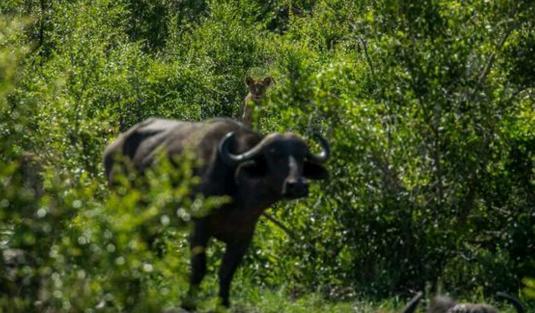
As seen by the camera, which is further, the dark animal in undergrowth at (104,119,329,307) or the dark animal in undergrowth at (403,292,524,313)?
the dark animal in undergrowth at (104,119,329,307)

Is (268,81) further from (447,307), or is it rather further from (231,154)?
(447,307)

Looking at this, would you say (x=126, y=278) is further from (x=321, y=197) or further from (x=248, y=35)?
(x=248, y=35)

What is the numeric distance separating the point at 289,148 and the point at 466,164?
3.76 meters

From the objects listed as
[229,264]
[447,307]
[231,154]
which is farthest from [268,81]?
[447,307]

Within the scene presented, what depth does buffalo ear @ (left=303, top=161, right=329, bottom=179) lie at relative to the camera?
1340 cm

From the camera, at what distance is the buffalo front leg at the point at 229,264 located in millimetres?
13328

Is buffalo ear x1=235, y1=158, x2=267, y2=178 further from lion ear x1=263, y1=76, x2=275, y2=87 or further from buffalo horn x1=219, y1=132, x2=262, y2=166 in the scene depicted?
lion ear x1=263, y1=76, x2=275, y2=87

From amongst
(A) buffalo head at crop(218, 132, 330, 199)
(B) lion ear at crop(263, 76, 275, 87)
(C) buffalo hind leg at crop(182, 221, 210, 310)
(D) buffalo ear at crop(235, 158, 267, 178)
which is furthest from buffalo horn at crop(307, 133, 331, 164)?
(B) lion ear at crop(263, 76, 275, 87)

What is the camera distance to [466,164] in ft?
53.1

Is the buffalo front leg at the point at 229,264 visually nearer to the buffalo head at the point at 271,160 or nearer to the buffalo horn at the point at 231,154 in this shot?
the buffalo head at the point at 271,160

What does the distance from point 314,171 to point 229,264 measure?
107 centimetres

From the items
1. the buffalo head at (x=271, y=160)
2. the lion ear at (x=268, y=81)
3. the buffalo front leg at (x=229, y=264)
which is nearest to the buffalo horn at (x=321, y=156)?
the buffalo head at (x=271, y=160)

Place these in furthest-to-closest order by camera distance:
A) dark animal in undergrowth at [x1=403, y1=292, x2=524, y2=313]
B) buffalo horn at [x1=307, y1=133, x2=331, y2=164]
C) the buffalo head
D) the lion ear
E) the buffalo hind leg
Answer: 1. the lion ear
2. buffalo horn at [x1=307, y1=133, x2=331, y2=164]
3. the buffalo hind leg
4. the buffalo head
5. dark animal in undergrowth at [x1=403, y1=292, x2=524, y2=313]

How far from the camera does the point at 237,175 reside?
42.5 ft
